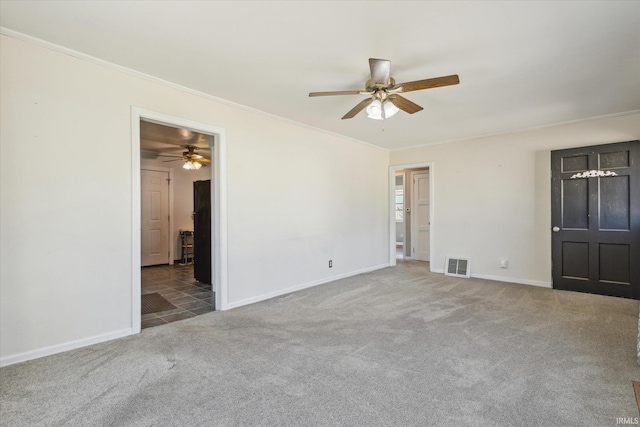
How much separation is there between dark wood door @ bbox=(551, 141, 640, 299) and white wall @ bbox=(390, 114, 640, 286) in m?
0.19

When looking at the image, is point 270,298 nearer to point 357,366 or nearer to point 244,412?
point 357,366

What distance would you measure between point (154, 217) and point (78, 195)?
4.51 meters

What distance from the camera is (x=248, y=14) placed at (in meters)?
2.07

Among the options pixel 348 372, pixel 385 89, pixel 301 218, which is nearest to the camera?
pixel 348 372

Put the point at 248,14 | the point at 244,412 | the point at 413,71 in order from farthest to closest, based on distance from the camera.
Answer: the point at 413,71
the point at 248,14
the point at 244,412

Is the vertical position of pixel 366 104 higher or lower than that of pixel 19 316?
higher

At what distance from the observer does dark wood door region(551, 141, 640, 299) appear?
3982 millimetres

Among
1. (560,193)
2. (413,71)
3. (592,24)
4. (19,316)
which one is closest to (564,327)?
(560,193)

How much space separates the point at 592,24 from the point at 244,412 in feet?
11.4

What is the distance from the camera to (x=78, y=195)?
260cm

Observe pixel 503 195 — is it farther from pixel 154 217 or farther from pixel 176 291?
pixel 154 217

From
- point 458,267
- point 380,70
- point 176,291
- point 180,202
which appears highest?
point 380,70

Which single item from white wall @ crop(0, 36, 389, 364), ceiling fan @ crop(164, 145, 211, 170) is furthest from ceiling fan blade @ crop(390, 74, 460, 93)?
ceiling fan @ crop(164, 145, 211, 170)

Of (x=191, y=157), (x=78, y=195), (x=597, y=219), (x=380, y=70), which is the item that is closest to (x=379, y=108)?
(x=380, y=70)
